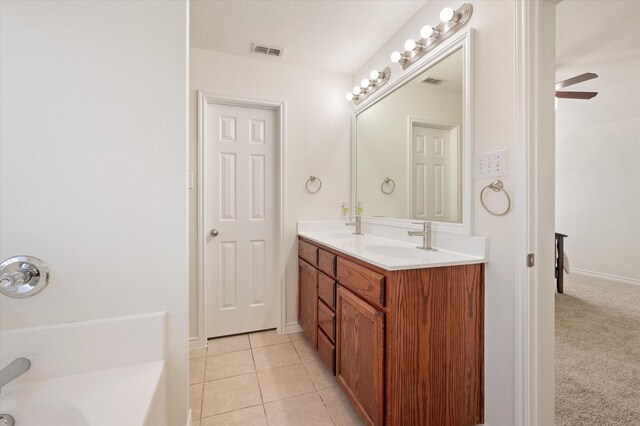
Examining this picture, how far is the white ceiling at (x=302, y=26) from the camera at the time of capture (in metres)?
1.79

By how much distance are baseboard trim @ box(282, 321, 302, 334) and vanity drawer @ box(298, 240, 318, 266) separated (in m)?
0.64

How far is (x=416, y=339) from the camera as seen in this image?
1.21 metres

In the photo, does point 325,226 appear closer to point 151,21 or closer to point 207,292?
point 207,292

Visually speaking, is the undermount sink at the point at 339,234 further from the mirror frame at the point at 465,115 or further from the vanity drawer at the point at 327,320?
the mirror frame at the point at 465,115

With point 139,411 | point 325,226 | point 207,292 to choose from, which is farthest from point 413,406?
point 207,292

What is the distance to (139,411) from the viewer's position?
82cm

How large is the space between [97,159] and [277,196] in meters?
1.55

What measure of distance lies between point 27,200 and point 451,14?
2.05m

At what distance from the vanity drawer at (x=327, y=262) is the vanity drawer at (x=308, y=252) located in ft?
0.27

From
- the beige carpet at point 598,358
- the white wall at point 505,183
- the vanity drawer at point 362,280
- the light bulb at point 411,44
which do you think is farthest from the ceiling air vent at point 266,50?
the beige carpet at point 598,358

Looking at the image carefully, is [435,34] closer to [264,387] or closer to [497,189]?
[497,189]

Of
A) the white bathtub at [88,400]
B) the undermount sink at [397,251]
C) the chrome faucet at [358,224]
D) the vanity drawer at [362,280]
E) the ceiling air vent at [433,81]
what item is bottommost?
the white bathtub at [88,400]

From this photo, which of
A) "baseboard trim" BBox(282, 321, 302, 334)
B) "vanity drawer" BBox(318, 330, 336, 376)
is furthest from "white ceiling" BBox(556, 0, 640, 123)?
"baseboard trim" BBox(282, 321, 302, 334)

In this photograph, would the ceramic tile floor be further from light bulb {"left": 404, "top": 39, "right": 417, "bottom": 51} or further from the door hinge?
light bulb {"left": 404, "top": 39, "right": 417, "bottom": 51}
